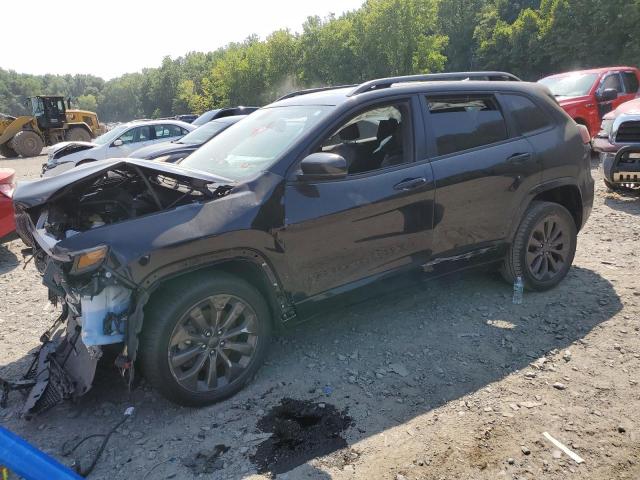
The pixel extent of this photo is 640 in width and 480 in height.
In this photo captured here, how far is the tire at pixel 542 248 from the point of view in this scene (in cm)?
425

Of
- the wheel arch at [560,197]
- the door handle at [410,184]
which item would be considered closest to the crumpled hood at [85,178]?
the door handle at [410,184]

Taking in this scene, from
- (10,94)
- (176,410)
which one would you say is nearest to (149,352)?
(176,410)

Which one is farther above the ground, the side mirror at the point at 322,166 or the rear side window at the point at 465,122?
the rear side window at the point at 465,122

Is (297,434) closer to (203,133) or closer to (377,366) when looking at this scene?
(377,366)

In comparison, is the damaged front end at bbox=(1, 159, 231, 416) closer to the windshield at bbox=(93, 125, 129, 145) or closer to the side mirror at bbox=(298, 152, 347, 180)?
the side mirror at bbox=(298, 152, 347, 180)

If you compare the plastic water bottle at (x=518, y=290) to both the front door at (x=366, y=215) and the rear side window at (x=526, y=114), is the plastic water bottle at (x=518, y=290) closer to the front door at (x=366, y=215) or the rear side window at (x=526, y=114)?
the front door at (x=366, y=215)

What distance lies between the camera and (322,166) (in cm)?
312

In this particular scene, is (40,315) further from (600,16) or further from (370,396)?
(600,16)

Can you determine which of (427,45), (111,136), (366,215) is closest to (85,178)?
(366,215)

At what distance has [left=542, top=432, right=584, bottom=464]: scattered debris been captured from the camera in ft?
8.30

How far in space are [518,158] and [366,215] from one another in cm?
152

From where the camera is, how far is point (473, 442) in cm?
270

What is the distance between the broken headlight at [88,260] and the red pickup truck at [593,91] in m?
9.85

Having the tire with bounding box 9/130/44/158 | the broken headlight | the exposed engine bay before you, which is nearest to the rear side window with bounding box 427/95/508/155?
the exposed engine bay
